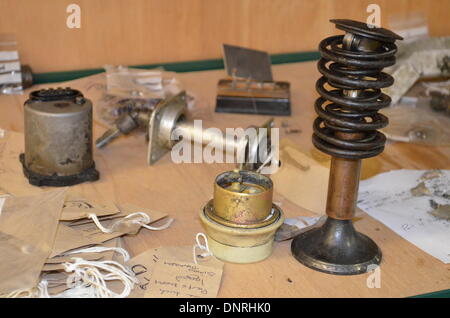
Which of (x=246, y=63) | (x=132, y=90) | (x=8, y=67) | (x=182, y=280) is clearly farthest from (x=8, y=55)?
(x=182, y=280)

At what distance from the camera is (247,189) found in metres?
1.01

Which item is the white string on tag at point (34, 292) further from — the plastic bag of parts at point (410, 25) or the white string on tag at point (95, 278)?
the plastic bag of parts at point (410, 25)

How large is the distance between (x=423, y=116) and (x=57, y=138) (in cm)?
95

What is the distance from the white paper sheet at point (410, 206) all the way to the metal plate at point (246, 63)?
0.52 metres

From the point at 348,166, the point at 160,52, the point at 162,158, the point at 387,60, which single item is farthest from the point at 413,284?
the point at 160,52

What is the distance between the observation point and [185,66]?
74.8 inches

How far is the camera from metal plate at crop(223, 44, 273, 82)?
5.38 feet

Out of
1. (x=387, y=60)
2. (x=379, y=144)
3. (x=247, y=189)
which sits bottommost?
(x=247, y=189)

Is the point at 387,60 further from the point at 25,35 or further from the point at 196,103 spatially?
the point at 25,35

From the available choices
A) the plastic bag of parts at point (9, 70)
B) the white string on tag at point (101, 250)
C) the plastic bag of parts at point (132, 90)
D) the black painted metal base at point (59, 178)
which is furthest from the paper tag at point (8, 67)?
the white string on tag at point (101, 250)

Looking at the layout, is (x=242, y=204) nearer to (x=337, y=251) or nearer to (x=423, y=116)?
(x=337, y=251)

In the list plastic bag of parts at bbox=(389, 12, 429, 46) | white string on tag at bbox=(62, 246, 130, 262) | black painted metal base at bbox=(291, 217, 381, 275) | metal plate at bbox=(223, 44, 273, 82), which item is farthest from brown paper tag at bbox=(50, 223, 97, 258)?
plastic bag of parts at bbox=(389, 12, 429, 46)

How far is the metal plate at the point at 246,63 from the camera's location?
5.38 feet
